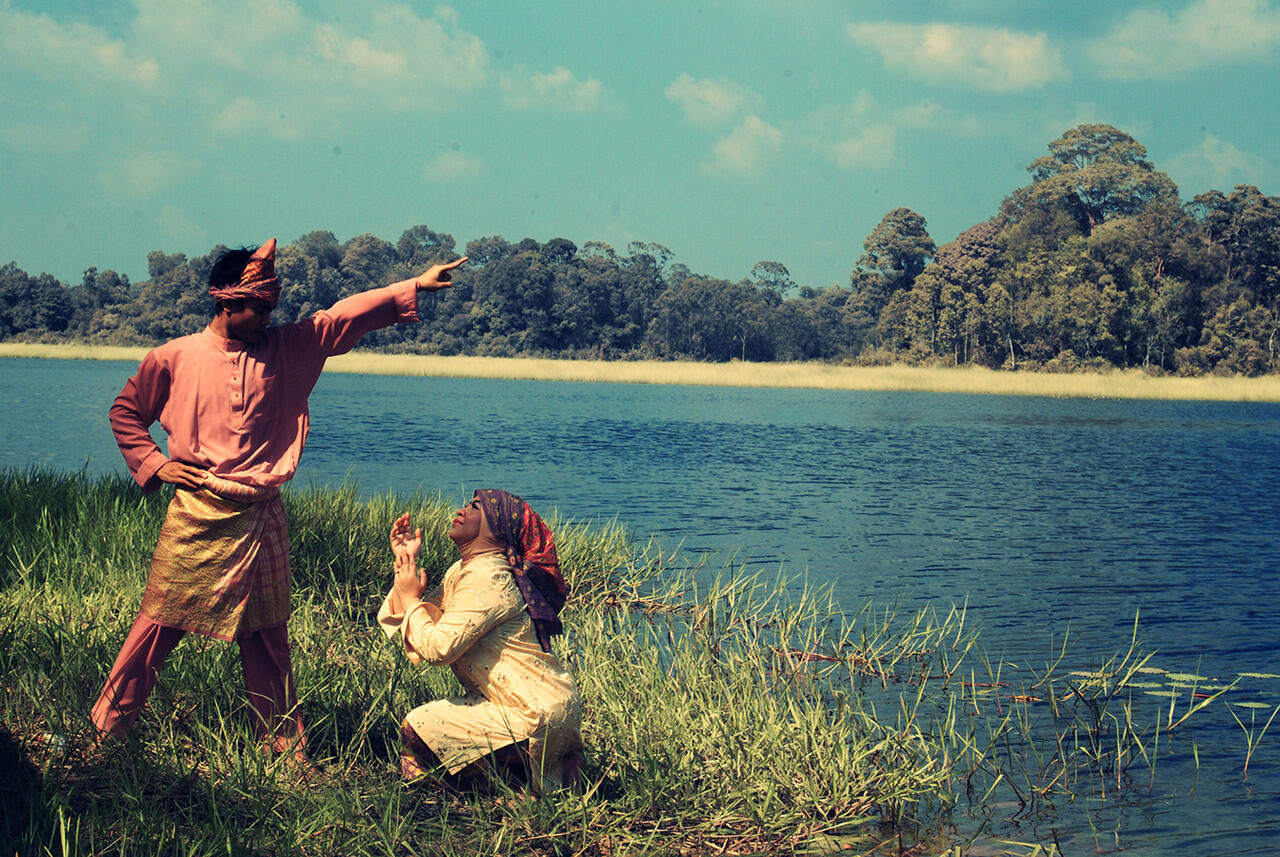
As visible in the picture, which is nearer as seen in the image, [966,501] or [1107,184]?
[966,501]

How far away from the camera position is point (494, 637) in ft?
11.3

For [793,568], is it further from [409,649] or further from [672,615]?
[409,649]

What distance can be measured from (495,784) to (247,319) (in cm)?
168

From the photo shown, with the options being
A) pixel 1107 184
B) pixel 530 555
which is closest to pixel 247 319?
pixel 530 555

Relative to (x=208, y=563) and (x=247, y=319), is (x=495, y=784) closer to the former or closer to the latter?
(x=208, y=563)

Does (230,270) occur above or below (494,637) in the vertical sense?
above

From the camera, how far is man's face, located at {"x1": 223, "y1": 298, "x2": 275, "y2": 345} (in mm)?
3584

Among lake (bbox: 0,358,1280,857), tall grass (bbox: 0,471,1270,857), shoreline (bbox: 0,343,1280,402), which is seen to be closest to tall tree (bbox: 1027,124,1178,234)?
shoreline (bbox: 0,343,1280,402)

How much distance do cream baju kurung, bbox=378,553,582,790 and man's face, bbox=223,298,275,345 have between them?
3.25 ft

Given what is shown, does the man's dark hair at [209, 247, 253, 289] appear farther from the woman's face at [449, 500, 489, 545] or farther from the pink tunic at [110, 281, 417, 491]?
the woman's face at [449, 500, 489, 545]

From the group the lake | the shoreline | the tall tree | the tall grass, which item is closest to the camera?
the tall grass

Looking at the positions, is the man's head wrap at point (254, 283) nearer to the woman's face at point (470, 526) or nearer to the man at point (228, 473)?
the man at point (228, 473)

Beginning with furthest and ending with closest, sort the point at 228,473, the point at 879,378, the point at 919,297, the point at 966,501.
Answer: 1. the point at 919,297
2. the point at 879,378
3. the point at 966,501
4. the point at 228,473

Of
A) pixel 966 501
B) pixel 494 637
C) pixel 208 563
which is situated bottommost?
pixel 966 501
